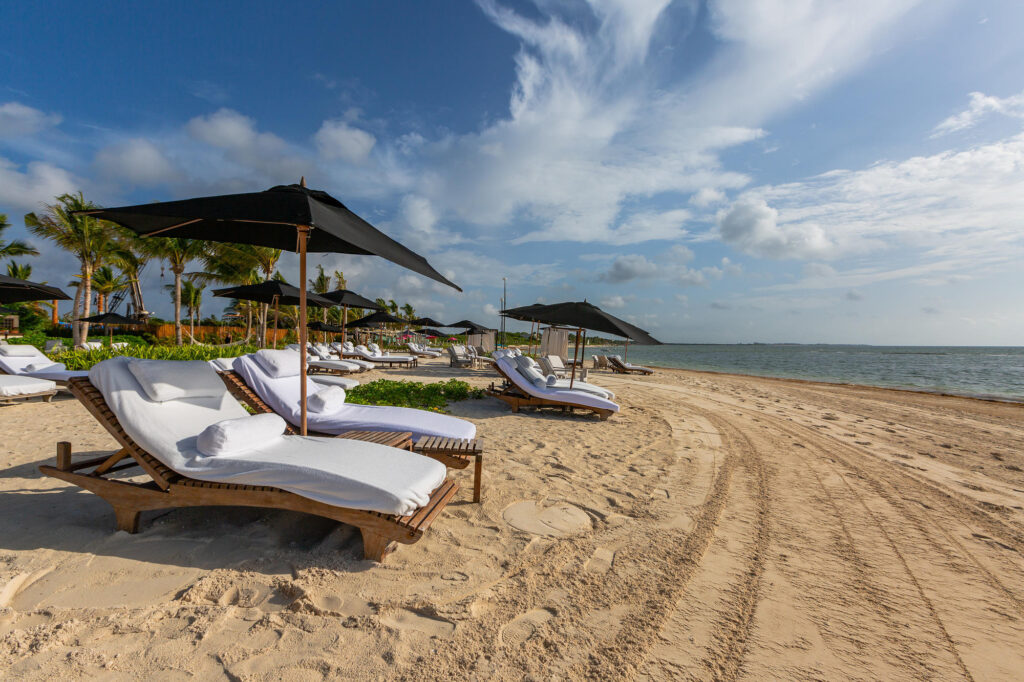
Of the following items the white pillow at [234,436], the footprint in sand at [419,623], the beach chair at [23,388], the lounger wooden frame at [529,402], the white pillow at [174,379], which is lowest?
the footprint in sand at [419,623]

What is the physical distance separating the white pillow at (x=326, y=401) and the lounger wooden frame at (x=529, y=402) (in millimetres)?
3378

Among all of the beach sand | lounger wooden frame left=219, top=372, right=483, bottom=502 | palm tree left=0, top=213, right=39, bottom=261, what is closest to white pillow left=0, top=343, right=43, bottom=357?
the beach sand

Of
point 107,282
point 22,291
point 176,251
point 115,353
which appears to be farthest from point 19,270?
point 22,291

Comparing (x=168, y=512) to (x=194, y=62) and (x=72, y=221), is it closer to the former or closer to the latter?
(x=194, y=62)

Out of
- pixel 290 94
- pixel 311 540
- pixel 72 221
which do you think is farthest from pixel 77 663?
pixel 72 221

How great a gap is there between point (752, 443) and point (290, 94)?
1221 cm

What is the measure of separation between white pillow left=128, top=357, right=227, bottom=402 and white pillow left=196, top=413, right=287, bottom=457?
64 centimetres

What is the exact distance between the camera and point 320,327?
18453 millimetres

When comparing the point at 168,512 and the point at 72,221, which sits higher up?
the point at 72,221

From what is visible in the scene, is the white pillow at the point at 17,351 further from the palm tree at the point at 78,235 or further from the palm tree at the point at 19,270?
the palm tree at the point at 19,270

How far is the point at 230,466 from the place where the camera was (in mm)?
2539

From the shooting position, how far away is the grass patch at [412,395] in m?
7.36

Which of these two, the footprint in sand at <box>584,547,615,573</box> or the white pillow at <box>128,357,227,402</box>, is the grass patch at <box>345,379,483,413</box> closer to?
the white pillow at <box>128,357,227,402</box>

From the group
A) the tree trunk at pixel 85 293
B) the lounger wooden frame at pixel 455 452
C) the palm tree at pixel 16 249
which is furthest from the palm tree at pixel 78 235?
the lounger wooden frame at pixel 455 452
